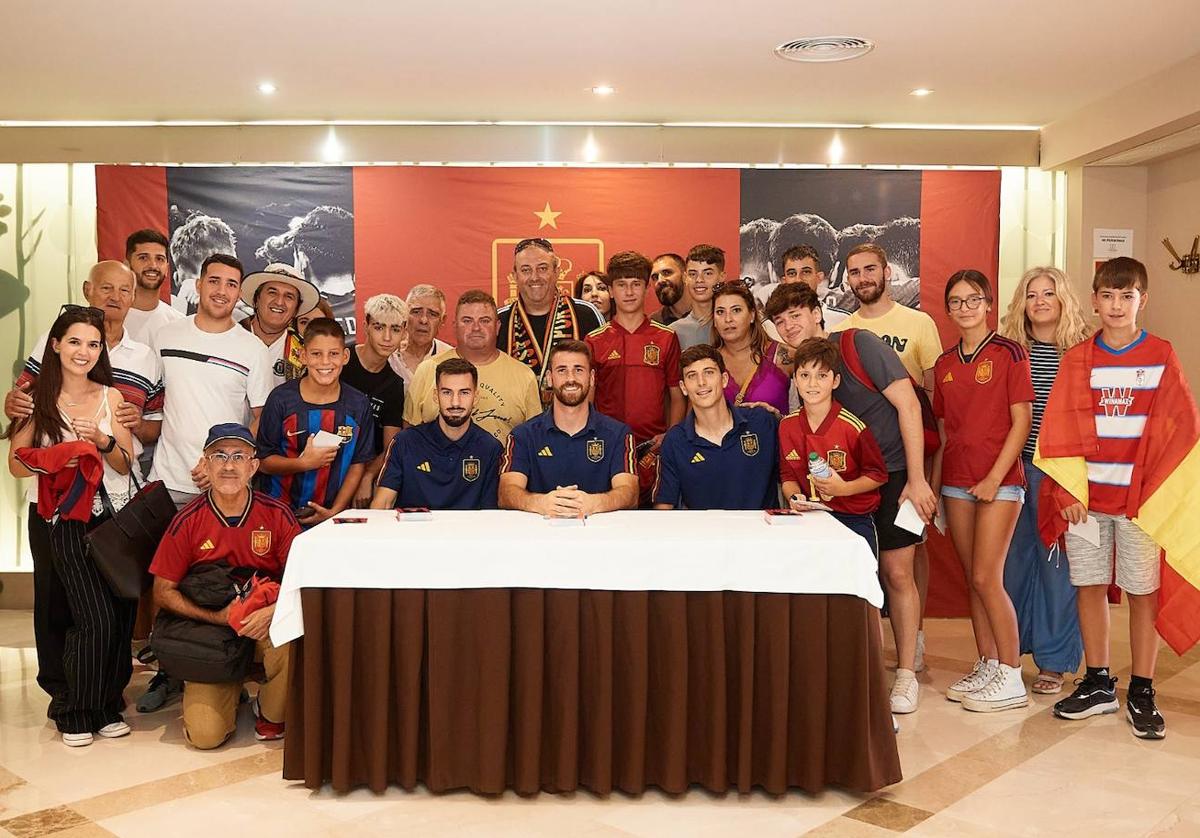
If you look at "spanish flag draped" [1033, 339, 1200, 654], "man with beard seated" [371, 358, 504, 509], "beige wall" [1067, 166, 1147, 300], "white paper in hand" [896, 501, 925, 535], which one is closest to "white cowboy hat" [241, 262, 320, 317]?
"man with beard seated" [371, 358, 504, 509]

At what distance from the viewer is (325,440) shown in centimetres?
386

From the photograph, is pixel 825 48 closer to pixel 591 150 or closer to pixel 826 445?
pixel 591 150

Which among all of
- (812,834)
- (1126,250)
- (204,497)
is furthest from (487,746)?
A: (1126,250)

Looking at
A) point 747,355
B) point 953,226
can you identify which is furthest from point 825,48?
point 953,226

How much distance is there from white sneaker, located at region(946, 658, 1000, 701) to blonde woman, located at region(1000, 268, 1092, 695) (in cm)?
35

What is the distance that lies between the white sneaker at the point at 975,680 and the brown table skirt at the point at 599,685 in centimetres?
120

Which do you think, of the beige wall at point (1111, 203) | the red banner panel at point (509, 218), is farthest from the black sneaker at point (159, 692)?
the beige wall at point (1111, 203)

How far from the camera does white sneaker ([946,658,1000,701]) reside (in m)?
4.05

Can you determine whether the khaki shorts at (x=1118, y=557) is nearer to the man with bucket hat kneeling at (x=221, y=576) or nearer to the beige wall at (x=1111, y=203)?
the man with bucket hat kneeling at (x=221, y=576)

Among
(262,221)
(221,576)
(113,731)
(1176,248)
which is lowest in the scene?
(113,731)

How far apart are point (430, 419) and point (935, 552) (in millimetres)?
2648

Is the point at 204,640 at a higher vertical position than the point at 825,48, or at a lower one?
lower

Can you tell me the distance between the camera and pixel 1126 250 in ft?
20.7

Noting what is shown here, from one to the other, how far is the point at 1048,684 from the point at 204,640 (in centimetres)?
324
